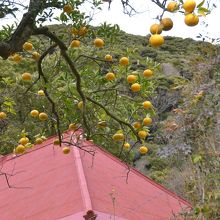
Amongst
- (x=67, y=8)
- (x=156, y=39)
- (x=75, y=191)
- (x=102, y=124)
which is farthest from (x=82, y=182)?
(x=156, y=39)

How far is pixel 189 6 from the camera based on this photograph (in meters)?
1.52

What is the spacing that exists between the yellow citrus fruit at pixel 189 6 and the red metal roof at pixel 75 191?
3.79m

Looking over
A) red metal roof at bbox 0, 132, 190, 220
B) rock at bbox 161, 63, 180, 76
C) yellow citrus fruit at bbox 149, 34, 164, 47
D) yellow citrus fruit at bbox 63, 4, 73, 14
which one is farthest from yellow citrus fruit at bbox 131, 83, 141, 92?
rock at bbox 161, 63, 180, 76

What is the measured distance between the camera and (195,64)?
762 cm

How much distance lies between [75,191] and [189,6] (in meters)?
4.45

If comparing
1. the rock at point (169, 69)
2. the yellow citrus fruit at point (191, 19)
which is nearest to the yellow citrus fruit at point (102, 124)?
the yellow citrus fruit at point (191, 19)

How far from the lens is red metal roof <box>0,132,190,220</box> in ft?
18.1

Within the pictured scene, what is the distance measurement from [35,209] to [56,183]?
0.53 metres

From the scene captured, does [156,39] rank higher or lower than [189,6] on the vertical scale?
lower

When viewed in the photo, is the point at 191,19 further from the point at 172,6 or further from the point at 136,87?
the point at 136,87

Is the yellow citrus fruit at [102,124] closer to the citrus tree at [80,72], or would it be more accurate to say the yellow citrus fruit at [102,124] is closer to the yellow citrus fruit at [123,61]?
the citrus tree at [80,72]

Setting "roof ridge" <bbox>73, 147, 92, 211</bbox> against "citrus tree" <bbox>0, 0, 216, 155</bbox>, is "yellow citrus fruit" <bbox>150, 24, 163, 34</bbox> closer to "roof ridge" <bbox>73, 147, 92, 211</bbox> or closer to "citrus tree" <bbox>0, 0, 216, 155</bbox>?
"citrus tree" <bbox>0, 0, 216, 155</bbox>

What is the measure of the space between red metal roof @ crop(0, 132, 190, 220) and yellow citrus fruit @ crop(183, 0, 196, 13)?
3.79 metres

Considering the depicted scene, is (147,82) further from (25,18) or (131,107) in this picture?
(25,18)
